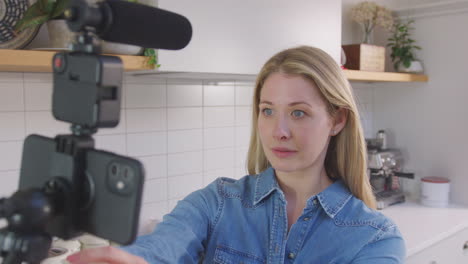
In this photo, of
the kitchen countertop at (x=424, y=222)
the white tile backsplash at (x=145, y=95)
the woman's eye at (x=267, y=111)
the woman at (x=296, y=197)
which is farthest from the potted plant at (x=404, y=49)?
the woman's eye at (x=267, y=111)

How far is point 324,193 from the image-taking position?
110 cm

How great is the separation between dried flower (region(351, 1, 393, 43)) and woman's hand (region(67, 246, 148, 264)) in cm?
207

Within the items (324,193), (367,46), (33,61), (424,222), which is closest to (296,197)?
(324,193)

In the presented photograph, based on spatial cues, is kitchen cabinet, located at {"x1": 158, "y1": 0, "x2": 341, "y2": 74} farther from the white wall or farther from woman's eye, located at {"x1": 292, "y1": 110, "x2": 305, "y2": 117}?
the white wall

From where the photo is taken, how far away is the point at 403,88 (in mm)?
2652

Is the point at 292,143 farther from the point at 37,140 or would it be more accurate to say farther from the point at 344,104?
the point at 37,140

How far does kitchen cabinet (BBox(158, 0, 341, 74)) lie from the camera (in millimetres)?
1381

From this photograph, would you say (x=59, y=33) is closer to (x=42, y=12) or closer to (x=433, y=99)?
(x=42, y=12)

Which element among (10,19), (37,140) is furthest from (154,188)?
(37,140)

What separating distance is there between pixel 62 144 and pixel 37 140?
0.04m

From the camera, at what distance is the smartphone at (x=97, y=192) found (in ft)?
1.22

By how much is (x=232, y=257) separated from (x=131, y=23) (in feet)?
2.56

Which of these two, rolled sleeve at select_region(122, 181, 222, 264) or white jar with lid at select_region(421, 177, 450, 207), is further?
white jar with lid at select_region(421, 177, 450, 207)

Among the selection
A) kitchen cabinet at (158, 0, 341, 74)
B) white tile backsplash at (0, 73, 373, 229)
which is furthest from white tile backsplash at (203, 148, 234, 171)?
kitchen cabinet at (158, 0, 341, 74)
